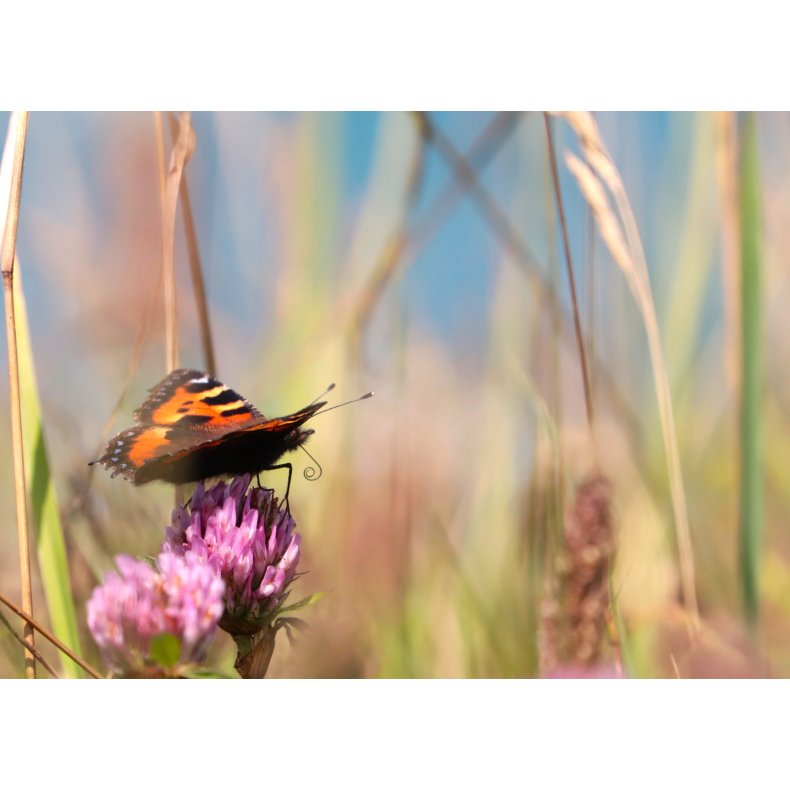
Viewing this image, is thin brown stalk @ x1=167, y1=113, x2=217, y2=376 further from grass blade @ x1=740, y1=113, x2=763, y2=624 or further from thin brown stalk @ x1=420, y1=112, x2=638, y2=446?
grass blade @ x1=740, y1=113, x2=763, y2=624

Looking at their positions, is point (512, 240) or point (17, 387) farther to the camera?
point (512, 240)

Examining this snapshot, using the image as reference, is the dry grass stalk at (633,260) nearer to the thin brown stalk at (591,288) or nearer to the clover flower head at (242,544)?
the thin brown stalk at (591,288)

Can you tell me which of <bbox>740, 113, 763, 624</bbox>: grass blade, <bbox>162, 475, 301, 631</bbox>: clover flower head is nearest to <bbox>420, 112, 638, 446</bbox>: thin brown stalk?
<bbox>740, 113, 763, 624</bbox>: grass blade

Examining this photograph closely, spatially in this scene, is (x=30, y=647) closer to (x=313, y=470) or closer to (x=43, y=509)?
(x=43, y=509)

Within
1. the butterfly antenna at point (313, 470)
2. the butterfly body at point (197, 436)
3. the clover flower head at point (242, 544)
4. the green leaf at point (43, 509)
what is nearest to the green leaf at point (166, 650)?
the clover flower head at point (242, 544)

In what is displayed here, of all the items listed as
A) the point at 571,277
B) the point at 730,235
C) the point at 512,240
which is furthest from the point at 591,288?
the point at 730,235

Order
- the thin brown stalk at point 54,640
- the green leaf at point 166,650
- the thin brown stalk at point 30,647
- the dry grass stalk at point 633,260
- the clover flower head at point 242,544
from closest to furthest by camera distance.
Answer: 1. the green leaf at point 166,650
2. the clover flower head at point 242,544
3. the thin brown stalk at point 54,640
4. the thin brown stalk at point 30,647
5. the dry grass stalk at point 633,260

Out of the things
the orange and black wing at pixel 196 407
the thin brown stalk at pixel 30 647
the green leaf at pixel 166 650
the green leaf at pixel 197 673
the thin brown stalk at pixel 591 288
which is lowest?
the thin brown stalk at pixel 30 647
